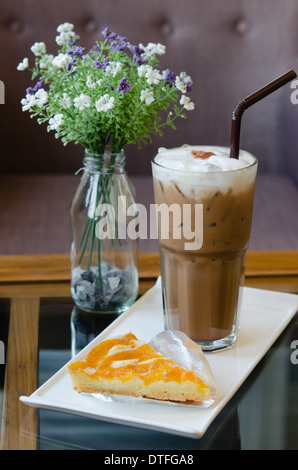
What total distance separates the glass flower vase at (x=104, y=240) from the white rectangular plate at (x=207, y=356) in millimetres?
47

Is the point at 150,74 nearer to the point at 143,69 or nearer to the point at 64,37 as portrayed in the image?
the point at 143,69

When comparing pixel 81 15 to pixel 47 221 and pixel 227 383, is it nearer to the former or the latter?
pixel 47 221

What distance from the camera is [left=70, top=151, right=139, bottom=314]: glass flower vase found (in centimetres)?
112

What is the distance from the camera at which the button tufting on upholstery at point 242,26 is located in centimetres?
207

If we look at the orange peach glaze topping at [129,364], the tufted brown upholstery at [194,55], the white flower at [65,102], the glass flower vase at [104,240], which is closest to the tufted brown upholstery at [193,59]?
the tufted brown upholstery at [194,55]

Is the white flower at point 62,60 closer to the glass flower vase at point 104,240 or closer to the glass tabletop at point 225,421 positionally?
the glass flower vase at point 104,240

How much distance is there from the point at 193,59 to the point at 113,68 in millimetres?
1077

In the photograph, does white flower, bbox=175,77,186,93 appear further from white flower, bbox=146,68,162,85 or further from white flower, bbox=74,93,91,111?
white flower, bbox=74,93,91,111

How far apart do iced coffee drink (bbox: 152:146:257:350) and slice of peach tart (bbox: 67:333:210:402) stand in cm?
14

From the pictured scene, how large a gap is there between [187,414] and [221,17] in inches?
60.0

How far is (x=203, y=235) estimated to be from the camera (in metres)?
0.97

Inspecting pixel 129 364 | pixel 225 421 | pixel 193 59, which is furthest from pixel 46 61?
pixel 193 59

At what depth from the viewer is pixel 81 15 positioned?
79.9 inches
